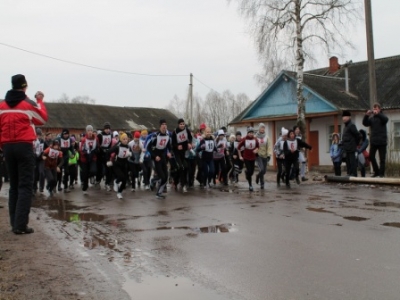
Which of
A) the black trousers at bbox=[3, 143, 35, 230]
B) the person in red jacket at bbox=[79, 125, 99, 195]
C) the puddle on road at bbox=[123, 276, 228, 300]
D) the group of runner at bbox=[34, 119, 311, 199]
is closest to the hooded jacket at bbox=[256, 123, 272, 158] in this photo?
the group of runner at bbox=[34, 119, 311, 199]

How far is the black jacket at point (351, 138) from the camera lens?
14406mm

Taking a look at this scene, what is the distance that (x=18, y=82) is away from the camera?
7.24m

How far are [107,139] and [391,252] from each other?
11563 mm

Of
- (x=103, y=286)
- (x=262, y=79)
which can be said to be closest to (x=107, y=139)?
(x=103, y=286)

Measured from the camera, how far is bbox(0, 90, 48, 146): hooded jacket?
23.4ft

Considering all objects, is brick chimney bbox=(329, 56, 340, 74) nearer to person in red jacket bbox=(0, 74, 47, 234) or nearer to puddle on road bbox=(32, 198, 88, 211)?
puddle on road bbox=(32, 198, 88, 211)

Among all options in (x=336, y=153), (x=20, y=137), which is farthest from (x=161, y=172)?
(x=336, y=153)

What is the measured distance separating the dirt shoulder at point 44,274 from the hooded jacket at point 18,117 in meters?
1.54

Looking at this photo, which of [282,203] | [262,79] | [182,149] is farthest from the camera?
[262,79]

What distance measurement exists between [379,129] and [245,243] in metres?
8.82

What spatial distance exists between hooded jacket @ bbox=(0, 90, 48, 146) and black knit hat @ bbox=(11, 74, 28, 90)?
0.22 feet

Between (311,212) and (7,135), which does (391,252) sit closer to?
(311,212)

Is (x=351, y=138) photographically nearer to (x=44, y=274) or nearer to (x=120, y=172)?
(x=120, y=172)

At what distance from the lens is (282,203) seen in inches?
408
